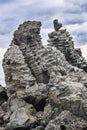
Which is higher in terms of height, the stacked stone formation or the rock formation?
the stacked stone formation

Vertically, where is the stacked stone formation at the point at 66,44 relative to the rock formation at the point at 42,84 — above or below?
above

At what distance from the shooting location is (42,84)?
361 feet

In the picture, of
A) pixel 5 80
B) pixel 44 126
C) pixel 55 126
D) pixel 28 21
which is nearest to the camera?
pixel 55 126

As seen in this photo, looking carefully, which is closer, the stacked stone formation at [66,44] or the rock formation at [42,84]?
the rock formation at [42,84]

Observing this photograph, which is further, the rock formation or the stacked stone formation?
the stacked stone formation

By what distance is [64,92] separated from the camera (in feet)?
319

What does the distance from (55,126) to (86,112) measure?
8.20 m

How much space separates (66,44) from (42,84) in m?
35.1

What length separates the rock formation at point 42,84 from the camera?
91.9 m

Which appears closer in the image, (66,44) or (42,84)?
(42,84)

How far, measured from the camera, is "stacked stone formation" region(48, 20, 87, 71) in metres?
139

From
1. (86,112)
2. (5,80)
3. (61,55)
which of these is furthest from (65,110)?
(61,55)

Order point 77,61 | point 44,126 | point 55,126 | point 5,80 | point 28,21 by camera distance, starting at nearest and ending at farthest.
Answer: point 55,126 → point 44,126 → point 5,80 → point 28,21 → point 77,61

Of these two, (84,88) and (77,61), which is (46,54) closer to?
(77,61)
